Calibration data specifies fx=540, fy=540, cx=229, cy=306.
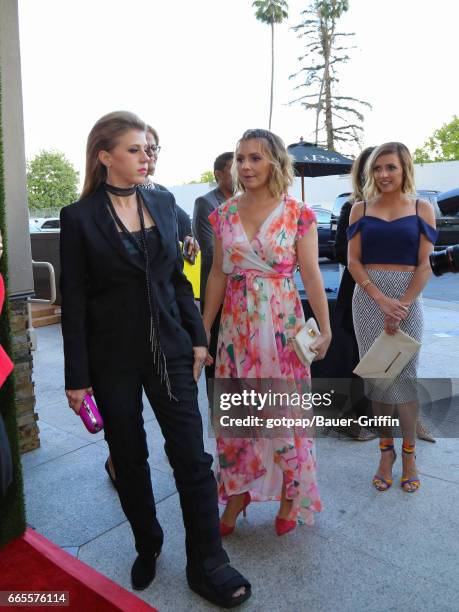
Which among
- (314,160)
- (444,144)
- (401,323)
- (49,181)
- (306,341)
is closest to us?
(306,341)

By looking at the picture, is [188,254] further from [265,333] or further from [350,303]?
[350,303]

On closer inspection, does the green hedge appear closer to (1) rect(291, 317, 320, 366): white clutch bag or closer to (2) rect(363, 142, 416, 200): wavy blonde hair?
(1) rect(291, 317, 320, 366): white clutch bag

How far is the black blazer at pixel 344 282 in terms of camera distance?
3.55 m

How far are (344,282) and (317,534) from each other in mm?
1625

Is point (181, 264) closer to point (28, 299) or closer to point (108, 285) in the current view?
point (108, 285)

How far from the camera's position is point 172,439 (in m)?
2.15

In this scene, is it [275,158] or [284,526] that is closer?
[275,158]

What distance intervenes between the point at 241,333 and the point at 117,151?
100 centimetres

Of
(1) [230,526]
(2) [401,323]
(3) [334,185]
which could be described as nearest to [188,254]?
(2) [401,323]

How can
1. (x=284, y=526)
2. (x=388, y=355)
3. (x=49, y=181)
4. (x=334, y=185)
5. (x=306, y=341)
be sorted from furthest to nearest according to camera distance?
(x=49, y=181) < (x=334, y=185) < (x=388, y=355) < (x=284, y=526) < (x=306, y=341)

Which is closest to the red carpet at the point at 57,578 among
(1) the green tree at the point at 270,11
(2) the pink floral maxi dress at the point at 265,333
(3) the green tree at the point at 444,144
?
(2) the pink floral maxi dress at the point at 265,333

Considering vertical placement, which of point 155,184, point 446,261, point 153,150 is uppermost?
point 153,150

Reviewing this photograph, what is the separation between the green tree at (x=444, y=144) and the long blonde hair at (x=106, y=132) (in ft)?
160

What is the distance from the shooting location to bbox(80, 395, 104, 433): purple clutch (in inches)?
82.0
